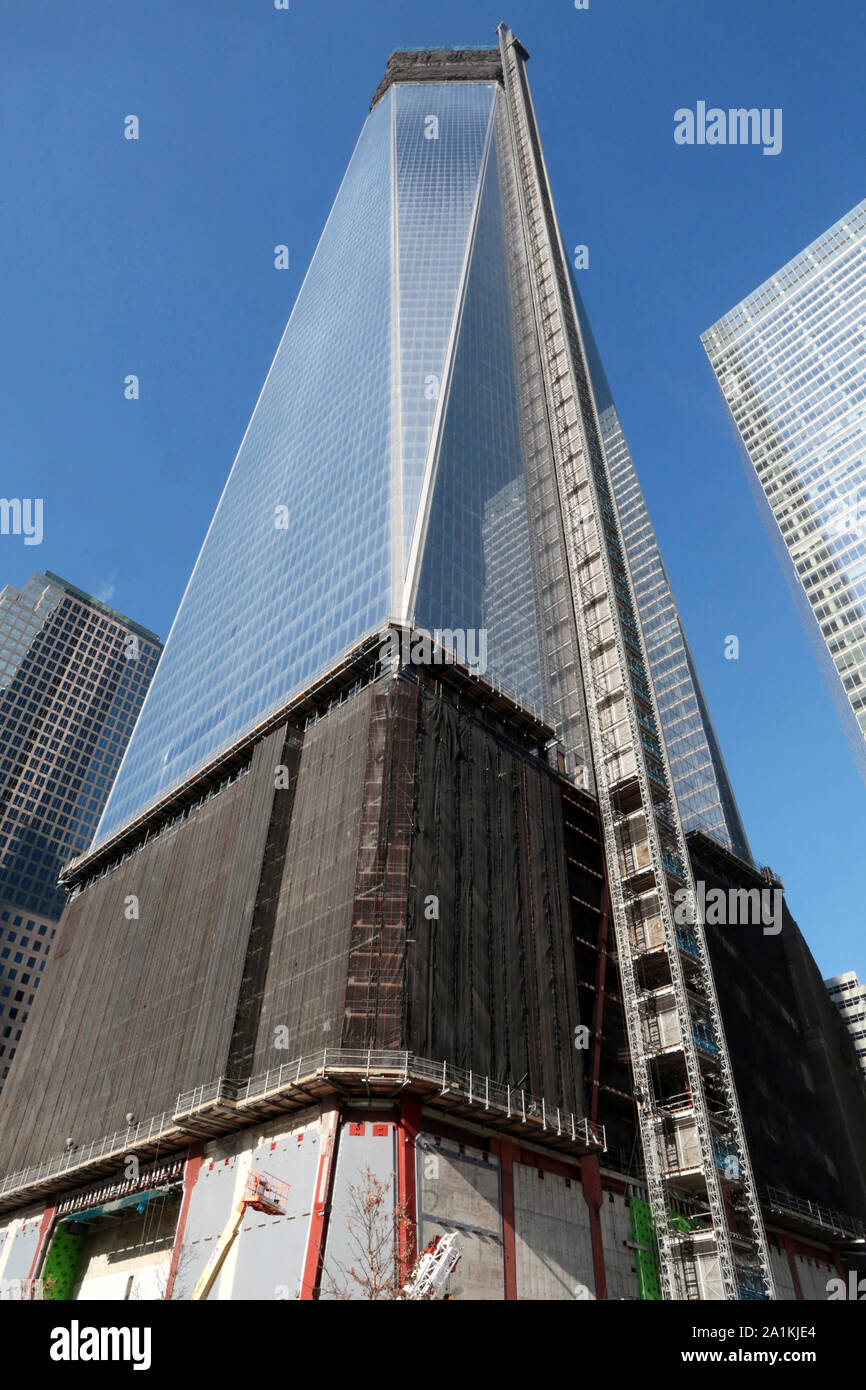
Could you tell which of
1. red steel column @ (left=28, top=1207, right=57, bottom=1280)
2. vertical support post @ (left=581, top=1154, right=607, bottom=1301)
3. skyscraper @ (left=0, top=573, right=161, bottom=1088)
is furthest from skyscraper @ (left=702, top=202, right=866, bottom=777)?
skyscraper @ (left=0, top=573, right=161, bottom=1088)

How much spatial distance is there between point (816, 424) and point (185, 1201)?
480ft

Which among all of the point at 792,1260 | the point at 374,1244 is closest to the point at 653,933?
the point at 792,1260

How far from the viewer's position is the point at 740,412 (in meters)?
169

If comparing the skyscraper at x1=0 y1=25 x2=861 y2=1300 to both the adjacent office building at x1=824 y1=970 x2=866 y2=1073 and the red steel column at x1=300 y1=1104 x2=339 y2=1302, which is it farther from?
the adjacent office building at x1=824 y1=970 x2=866 y2=1073

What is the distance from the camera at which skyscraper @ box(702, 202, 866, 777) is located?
131000mm

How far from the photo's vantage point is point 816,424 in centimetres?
14975

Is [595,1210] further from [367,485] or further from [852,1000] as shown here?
[852,1000]

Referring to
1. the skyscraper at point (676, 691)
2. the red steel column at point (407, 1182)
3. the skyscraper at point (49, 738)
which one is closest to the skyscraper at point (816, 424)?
the skyscraper at point (676, 691)

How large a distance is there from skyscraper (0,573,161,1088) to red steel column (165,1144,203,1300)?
89472 mm

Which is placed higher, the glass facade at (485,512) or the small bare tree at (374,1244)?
the glass facade at (485,512)

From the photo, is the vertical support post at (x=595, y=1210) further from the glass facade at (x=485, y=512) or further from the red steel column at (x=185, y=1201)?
the glass facade at (x=485, y=512)

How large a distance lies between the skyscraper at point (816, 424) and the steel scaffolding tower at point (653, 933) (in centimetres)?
5883

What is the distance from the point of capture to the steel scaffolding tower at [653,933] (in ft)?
161
